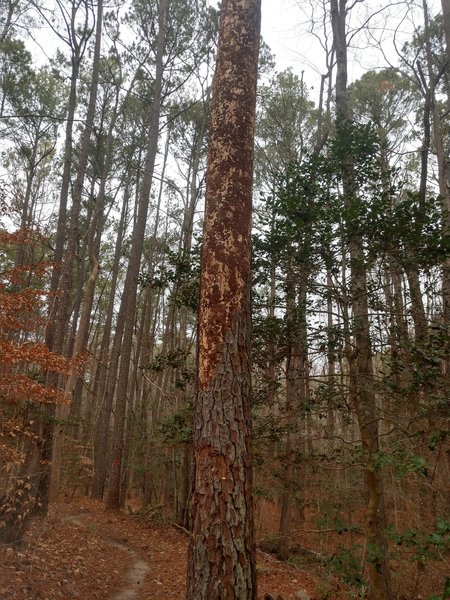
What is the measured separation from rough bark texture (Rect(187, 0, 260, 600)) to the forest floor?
11.3 feet

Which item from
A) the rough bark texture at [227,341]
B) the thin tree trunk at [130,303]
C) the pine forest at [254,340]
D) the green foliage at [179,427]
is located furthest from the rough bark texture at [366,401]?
the thin tree trunk at [130,303]

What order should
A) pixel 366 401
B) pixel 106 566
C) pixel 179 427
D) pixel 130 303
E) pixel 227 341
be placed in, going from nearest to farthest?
pixel 227 341 → pixel 366 401 → pixel 106 566 → pixel 179 427 → pixel 130 303

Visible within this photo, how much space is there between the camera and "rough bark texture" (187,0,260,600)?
2678 millimetres

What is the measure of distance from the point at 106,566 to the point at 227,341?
20.1 feet

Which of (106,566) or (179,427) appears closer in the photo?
(106,566)

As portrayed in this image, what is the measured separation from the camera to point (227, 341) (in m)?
3.10

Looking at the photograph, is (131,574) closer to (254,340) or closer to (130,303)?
(254,340)

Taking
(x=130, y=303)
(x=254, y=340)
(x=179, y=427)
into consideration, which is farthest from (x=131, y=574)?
(x=130, y=303)

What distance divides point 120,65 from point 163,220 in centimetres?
760

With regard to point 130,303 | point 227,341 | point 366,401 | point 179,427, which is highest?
point 130,303

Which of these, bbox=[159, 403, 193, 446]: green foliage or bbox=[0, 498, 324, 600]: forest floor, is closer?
bbox=[0, 498, 324, 600]: forest floor

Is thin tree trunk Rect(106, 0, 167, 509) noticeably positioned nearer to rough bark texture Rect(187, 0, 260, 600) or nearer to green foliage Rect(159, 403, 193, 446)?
green foliage Rect(159, 403, 193, 446)

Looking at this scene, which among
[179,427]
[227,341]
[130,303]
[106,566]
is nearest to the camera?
[227,341]

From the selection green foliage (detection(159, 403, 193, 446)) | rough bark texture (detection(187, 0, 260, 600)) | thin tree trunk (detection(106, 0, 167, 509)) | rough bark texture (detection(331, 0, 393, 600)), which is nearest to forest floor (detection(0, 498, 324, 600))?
thin tree trunk (detection(106, 0, 167, 509))
